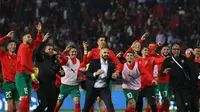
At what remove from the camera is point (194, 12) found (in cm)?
3388

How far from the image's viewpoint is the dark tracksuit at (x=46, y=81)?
18.4 m

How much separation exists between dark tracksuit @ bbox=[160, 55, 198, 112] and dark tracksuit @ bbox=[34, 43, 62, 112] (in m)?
3.15

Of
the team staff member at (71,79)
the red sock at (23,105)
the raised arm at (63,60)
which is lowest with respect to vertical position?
the red sock at (23,105)

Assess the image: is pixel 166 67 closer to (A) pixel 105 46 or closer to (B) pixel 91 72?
(A) pixel 105 46

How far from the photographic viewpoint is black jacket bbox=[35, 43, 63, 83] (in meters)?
18.5

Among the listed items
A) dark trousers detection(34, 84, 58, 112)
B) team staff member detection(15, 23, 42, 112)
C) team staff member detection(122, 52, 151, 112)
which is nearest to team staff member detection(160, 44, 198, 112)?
team staff member detection(122, 52, 151, 112)

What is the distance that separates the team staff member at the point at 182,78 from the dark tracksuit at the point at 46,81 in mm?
3140

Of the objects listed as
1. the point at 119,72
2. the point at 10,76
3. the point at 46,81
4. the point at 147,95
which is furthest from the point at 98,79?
the point at 147,95

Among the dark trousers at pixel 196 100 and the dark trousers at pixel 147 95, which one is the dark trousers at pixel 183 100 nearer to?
the dark trousers at pixel 196 100

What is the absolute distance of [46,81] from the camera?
18.5 m

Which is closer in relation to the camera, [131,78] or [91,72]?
[91,72]

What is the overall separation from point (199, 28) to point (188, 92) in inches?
591

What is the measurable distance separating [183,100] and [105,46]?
9.41 ft

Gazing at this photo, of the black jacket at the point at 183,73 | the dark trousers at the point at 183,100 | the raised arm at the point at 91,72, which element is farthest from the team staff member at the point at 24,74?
the dark trousers at the point at 183,100
